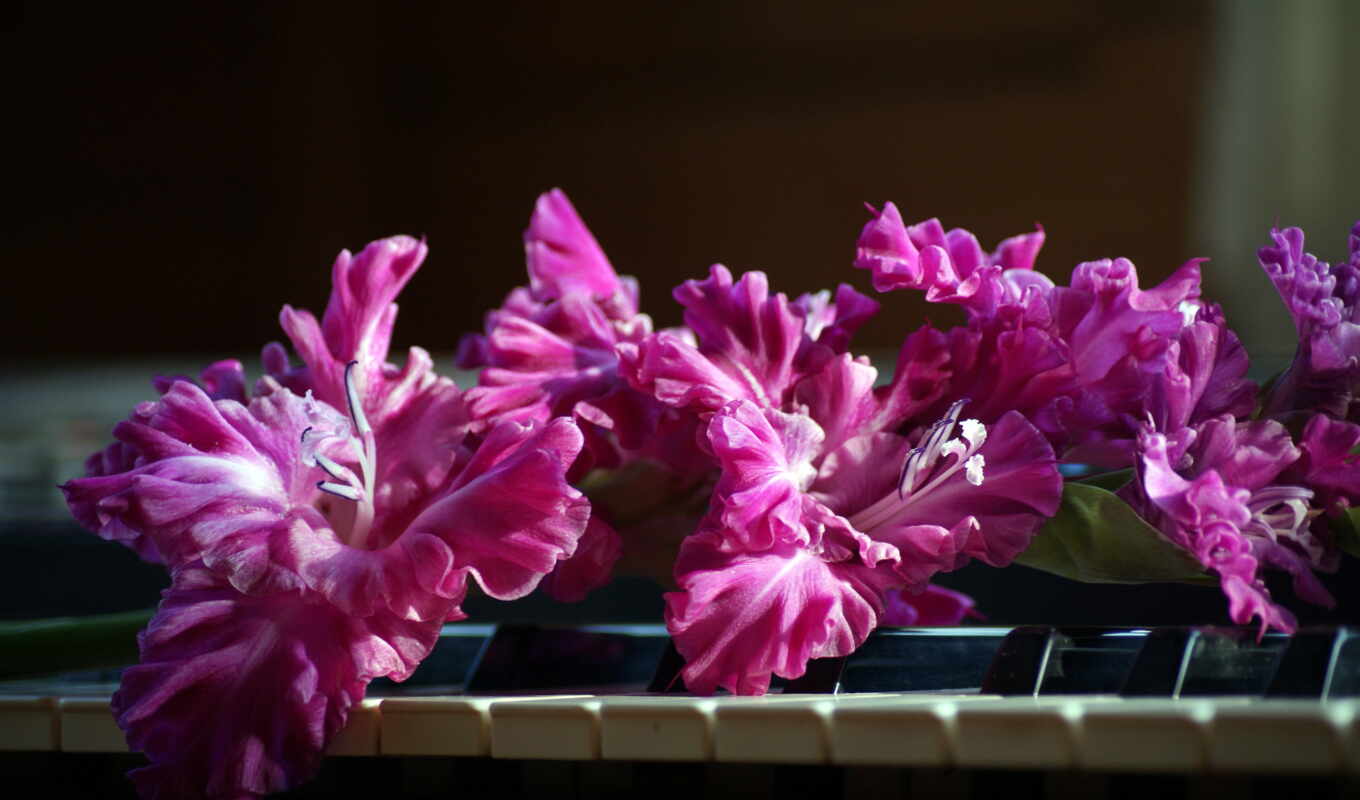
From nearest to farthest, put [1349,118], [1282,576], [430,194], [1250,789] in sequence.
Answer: [1250,789]
[1282,576]
[1349,118]
[430,194]

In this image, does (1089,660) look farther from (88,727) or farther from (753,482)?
(88,727)

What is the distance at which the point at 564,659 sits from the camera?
0.56 m

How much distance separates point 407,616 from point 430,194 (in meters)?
2.68

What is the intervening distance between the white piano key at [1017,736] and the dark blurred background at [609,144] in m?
2.40

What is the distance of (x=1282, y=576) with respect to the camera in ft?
2.41

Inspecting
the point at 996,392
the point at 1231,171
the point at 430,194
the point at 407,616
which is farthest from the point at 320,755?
the point at 430,194

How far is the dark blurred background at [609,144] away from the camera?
262 cm

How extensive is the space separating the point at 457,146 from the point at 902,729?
2.77 meters

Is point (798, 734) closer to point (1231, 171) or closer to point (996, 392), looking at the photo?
point (996, 392)

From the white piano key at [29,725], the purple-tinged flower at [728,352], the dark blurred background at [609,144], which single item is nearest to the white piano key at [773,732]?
the purple-tinged flower at [728,352]

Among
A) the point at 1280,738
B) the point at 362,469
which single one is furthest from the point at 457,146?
the point at 1280,738

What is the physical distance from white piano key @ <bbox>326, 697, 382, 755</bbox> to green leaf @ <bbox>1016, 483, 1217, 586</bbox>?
217 mm

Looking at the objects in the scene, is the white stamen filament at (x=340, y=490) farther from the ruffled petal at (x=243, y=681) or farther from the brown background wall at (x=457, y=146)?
the brown background wall at (x=457, y=146)

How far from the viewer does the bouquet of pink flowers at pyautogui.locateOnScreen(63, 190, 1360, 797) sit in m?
0.42
